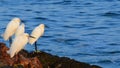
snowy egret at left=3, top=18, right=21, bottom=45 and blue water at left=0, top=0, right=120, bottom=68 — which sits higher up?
snowy egret at left=3, top=18, right=21, bottom=45

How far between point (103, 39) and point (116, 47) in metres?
1.46

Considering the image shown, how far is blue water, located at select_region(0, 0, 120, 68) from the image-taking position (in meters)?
17.1

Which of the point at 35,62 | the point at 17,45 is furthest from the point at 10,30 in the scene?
the point at 35,62

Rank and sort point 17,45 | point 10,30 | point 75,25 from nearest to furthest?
point 17,45 < point 10,30 < point 75,25

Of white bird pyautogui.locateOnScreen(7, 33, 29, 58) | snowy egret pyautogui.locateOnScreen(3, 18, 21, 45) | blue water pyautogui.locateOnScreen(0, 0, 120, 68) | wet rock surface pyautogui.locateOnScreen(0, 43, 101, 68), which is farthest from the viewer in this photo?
blue water pyautogui.locateOnScreen(0, 0, 120, 68)

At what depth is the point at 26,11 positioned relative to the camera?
28125mm

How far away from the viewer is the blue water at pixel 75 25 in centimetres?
1711

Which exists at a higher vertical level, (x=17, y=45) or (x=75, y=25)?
(x=17, y=45)

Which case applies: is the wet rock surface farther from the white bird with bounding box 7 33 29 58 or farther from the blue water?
the blue water

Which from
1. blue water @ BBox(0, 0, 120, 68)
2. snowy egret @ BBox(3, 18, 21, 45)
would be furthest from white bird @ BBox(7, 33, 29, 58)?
blue water @ BBox(0, 0, 120, 68)

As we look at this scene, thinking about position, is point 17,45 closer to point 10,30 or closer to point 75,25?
point 10,30

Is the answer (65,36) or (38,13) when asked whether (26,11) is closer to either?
(38,13)

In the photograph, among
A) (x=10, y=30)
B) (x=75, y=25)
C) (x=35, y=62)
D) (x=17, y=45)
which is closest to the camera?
(x=35, y=62)

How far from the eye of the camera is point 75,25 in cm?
2267
